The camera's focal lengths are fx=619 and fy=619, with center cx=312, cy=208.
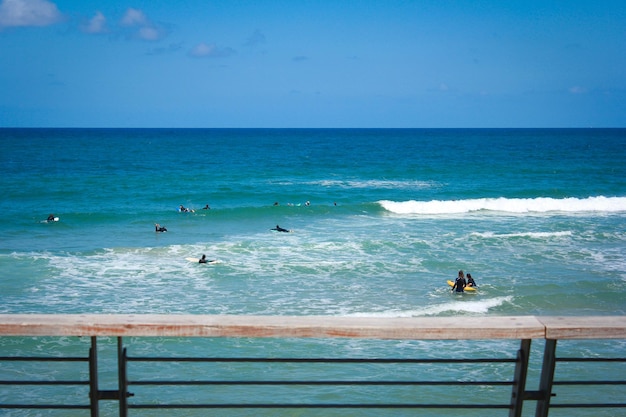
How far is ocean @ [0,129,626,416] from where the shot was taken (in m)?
16.7

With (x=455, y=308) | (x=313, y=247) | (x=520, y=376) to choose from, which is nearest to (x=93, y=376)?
(x=520, y=376)

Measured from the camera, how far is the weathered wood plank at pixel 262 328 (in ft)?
9.01

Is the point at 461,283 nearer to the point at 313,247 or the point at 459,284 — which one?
the point at 459,284

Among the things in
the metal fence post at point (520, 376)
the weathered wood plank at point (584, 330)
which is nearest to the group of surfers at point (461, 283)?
the metal fence post at point (520, 376)

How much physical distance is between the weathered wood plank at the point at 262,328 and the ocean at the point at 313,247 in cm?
22

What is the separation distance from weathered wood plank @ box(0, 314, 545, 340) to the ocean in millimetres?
222

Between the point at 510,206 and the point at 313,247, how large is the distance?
709 inches

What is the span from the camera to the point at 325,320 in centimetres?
288

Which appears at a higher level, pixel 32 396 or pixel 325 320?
pixel 325 320

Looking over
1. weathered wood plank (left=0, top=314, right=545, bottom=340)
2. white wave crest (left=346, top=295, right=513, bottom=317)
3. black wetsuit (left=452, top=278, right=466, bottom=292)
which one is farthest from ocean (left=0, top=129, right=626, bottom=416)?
black wetsuit (left=452, top=278, right=466, bottom=292)

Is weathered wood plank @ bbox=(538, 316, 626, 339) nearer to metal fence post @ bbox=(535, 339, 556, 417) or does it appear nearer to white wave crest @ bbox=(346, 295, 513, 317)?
metal fence post @ bbox=(535, 339, 556, 417)

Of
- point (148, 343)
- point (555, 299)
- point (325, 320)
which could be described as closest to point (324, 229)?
point (555, 299)

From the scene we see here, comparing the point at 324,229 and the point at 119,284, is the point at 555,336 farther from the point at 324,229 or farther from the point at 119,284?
the point at 324,229

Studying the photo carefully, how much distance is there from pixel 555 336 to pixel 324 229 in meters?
27.5
